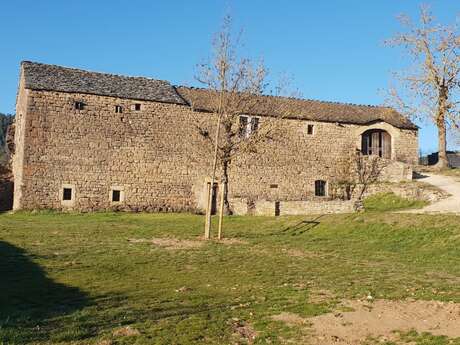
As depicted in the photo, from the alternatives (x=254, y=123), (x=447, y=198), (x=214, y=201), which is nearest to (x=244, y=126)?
(x=254, y=123)

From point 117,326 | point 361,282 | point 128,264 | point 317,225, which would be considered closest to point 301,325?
point 117,326

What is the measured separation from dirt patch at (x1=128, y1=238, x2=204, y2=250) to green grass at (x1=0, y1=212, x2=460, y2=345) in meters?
0.45

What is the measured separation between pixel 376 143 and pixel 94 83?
1990 cm

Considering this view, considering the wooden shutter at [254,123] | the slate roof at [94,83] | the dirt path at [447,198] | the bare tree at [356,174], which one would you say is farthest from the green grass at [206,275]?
the wooden shutter at [254,123]

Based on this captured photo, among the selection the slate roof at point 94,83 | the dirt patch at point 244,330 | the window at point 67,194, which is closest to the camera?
the dirt patch at point 244,330

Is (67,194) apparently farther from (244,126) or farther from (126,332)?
(126,332)

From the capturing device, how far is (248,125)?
31938mm

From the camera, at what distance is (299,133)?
3400 cm

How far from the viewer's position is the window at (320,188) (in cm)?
3438

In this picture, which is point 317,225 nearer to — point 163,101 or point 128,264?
point 128,264

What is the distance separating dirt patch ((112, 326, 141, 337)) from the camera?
7.32 m

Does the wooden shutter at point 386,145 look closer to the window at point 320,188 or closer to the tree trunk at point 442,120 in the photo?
the tree trunk at point 442,120

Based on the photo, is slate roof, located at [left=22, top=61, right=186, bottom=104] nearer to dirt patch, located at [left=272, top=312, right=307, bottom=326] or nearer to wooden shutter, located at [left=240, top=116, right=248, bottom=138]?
wooden shutter, located at [left=240, top=116, right=248, bottom=138]

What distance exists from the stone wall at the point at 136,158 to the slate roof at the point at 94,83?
384mm
